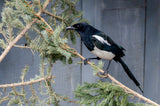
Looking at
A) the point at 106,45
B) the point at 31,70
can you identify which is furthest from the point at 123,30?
the point at 31,70

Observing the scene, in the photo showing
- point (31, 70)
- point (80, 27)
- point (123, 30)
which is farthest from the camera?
point (123, 30)

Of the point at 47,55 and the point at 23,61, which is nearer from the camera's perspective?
the point at 47,55

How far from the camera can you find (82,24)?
1.49 metres

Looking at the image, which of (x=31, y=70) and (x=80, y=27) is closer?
(x=80, y=27)

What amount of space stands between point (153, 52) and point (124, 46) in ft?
0.76

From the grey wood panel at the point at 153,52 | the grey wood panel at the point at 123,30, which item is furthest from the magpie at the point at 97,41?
the grey wood panel at the point at 153,52

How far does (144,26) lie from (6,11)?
121 cm

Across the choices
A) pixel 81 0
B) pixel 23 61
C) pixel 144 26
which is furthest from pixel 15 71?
pixel 144 26

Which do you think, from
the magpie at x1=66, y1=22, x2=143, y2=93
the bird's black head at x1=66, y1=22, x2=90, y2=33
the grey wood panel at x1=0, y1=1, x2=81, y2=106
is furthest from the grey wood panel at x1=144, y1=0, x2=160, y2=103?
the bird's black head at x1=66, y1=22, x2=90, y2=33

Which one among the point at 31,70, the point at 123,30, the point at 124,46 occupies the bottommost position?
the point at 31,70

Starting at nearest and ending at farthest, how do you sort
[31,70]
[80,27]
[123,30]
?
[80,27] < [31,70] < [123,30]

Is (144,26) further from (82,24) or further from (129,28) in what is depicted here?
(82,24)

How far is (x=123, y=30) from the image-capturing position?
207 cm

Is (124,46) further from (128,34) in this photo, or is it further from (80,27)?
(80,27)
